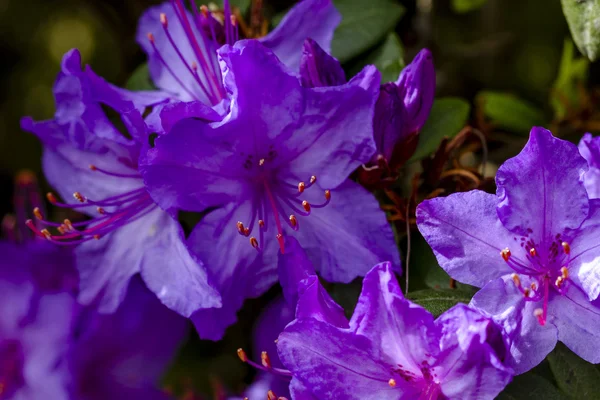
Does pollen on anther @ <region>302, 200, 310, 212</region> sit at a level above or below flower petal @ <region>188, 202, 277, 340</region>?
above

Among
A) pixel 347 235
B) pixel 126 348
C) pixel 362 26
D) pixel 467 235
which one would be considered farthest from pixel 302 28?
pixel 126 348

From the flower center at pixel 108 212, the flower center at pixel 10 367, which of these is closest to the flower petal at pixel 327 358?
the flower center at pixel 108 212

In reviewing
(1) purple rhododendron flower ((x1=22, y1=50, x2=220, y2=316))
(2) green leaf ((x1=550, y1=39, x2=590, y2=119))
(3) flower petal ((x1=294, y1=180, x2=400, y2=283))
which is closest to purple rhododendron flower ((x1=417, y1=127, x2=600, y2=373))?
(3) flower petal ((x1=294, y1=180, x2=400, y2=283))

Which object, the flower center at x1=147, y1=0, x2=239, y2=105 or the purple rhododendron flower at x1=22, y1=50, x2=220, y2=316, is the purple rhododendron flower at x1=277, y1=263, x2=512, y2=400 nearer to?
the purple rhododendron flower at x1=22, y1=50, x2=220, y2=316

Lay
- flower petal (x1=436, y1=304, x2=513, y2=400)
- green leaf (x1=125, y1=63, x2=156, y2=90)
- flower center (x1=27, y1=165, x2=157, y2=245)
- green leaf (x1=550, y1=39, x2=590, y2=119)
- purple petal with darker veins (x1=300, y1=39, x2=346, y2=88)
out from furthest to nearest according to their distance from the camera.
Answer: green leaf (x1=550, y1=39, x2=590, y2=119), green leaf (x1=125, y1=63, x2=156, y2=90), flower center (x1=27, y1=165, x2=157, y2=245), purple petal with darker veins (x1=300, y1=39, x2=346, y2=88), flower petal (x1=436, y1=304, x2=513, y2=400)

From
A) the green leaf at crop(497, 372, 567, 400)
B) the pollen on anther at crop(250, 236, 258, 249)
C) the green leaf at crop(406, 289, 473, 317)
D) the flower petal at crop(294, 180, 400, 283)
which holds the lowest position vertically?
the green leaf at crop(497, 372, 567, 400)

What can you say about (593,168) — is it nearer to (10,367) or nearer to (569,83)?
(569,83)
